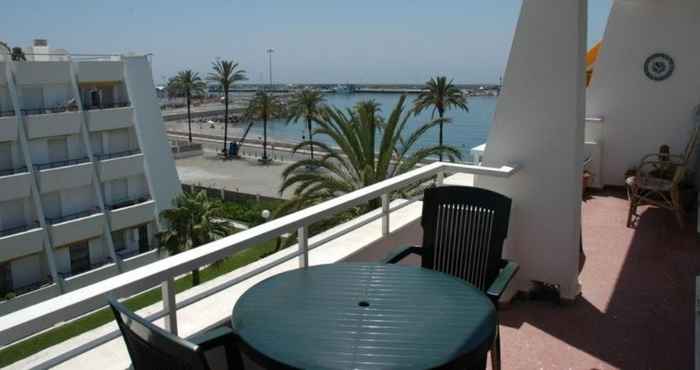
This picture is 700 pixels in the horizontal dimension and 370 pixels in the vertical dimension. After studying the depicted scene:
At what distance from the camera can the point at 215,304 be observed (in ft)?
8.46

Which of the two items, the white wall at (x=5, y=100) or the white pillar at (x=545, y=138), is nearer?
the white pillar at (x=545, y=138)

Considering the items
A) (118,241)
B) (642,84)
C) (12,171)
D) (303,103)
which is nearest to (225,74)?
(303,103)

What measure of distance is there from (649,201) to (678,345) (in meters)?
2.60

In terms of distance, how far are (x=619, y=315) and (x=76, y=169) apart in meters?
29.0

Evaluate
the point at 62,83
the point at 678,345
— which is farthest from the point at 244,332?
the point at 62,83

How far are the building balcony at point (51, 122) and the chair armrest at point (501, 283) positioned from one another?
2896 cm

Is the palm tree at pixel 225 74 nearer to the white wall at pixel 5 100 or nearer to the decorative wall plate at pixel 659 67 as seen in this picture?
the white wall at pixel 5 100

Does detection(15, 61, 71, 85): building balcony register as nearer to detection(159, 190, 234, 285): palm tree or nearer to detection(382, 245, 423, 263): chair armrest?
detection(159, 190, 234, 285): palm tree

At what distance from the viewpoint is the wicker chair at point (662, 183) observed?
18.5ft

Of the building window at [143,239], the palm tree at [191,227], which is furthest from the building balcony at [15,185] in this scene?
the palm tree at [191,227]

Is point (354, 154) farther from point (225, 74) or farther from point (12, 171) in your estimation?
point (225, 74)

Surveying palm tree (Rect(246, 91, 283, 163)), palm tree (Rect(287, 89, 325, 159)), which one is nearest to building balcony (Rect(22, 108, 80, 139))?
palm tree (Rect(287, 89, 325, 159))

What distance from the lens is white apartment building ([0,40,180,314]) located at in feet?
86.7

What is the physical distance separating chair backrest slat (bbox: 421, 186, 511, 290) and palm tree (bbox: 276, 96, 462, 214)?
5930 millimetres
